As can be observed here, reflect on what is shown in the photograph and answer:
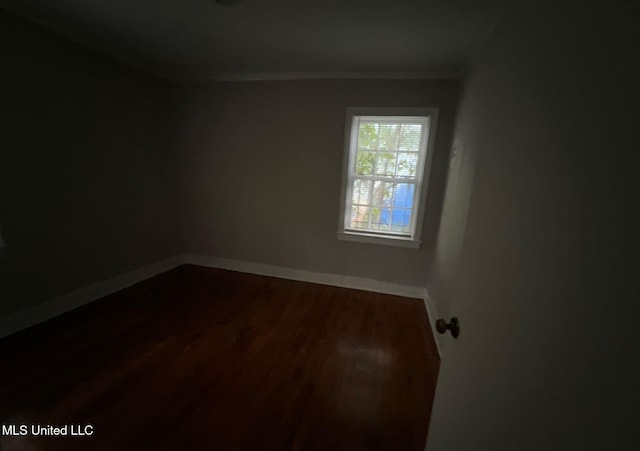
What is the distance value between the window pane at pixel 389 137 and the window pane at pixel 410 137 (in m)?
0.05

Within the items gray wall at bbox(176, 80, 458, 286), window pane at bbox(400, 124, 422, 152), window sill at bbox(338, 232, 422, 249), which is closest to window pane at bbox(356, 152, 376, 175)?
gray wall at bbox(176, 80, 458, 286)

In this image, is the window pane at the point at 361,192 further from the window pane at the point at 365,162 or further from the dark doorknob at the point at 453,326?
the dark doorknob at the point at 453,326

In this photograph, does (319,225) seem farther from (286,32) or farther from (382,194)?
(286,32)

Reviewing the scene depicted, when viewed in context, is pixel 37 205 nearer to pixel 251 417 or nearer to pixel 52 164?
pixel 52 164

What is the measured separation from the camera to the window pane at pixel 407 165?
102 inches

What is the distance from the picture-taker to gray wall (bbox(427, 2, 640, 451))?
31 centimetres

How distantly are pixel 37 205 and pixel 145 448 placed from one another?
2.05 metres

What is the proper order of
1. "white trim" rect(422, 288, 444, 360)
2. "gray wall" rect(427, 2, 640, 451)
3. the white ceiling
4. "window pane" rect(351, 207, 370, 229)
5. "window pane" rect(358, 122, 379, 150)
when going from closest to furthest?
"gray wall" rect(427, 2, 640, 451)
the white ceiling
"white trim" rect(422, 288, 444, 360)
"window pane" rect(358, 122, 379, 150)
"window pane" rect(351, 207, 370, 229)

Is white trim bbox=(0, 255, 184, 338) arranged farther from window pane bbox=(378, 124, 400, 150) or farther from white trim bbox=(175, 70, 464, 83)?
window pane bbox=(378, 124, 400, 150)

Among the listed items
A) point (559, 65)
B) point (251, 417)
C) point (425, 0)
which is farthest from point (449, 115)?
point (251, 417)

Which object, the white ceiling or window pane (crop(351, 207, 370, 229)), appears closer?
the white ceiling

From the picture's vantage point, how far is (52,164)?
79.1 inches

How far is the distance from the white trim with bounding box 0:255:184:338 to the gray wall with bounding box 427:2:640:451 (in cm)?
298

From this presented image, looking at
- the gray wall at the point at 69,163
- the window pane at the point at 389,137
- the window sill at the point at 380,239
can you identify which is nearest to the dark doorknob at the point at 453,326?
the window sill at the point at 380,239
